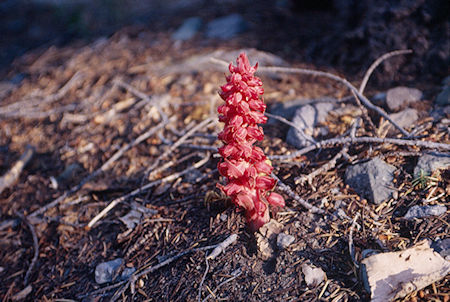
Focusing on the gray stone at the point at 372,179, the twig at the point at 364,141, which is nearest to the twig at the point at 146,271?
the twig at the point at 364,141

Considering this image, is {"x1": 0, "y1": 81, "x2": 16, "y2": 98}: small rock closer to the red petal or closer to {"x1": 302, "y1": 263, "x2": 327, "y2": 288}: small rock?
the red petal

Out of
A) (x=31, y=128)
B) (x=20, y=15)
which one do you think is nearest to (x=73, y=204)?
(x=31, y=128)

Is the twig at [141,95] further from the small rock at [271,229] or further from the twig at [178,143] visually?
the small rock at [271,229]

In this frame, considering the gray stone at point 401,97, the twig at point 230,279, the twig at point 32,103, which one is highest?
the gray stone at point 401,97

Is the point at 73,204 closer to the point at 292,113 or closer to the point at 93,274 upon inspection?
the point at 93,274

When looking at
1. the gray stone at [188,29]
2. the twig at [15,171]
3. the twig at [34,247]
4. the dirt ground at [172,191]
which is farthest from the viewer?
the gray stone at [188,29]

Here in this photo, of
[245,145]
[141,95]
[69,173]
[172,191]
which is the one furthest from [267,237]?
[141,95]
